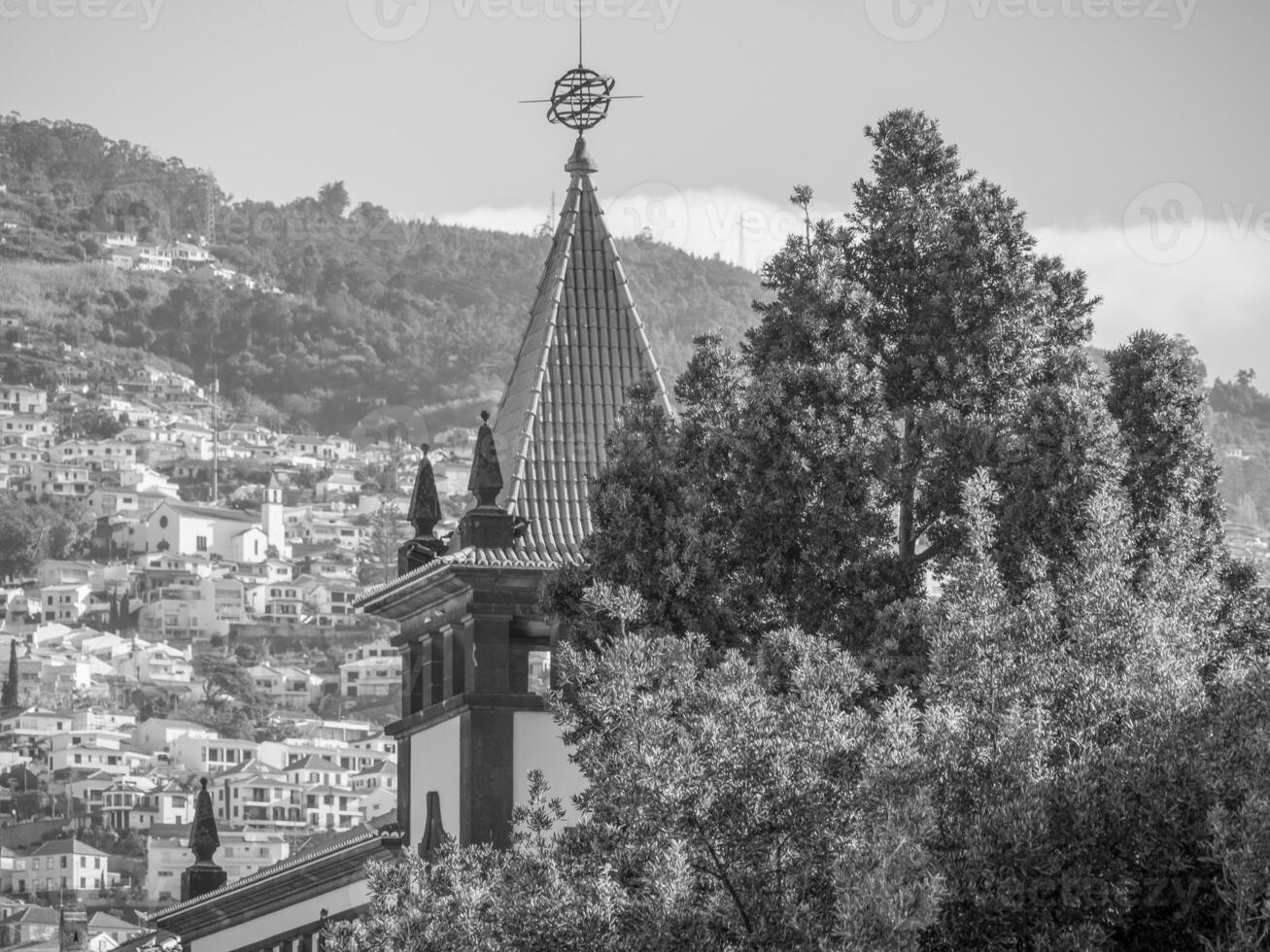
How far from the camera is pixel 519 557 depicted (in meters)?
32.8

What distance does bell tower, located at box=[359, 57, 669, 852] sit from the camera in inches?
1284

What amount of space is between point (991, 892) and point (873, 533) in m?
7.42

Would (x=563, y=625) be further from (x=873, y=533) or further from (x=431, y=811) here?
(x=431, y=811)

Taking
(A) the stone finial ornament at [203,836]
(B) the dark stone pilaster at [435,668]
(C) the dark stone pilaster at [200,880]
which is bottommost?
(C) the dark stone pilaster at [200,880]

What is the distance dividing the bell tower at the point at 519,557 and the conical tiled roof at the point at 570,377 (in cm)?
2

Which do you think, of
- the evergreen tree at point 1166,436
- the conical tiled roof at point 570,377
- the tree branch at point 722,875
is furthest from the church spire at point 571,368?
the tree branch at point 722,875

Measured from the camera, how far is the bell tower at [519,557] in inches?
1284

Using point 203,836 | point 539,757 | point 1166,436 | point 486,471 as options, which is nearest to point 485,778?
point 539,757

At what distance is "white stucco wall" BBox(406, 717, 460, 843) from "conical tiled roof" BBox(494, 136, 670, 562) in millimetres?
2591

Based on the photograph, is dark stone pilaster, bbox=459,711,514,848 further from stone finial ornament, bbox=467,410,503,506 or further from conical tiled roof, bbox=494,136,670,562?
stone finial ornament, bbox=467,410,503,506

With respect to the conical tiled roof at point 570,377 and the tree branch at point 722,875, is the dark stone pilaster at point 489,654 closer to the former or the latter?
the conical tiled roof at point 570,377

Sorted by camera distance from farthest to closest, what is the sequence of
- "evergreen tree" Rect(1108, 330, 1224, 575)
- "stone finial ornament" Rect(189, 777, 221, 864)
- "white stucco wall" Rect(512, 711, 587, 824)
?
"stone finial ornament" Rect(189, 777, 221, 864)
"white stucco wall" Rect(512, 711, 587, 824)
"evergreen tree" Rect(1108, 330, 1224, 575)

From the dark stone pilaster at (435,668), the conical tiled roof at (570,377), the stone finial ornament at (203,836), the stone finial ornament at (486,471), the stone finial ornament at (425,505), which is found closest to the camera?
the stone finial ornament at (486,471)

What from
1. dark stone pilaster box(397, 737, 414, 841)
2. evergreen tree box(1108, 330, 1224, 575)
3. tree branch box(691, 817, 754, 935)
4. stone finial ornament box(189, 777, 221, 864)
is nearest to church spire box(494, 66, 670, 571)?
dark stone pilaster box(397, 737, 414, 841)
